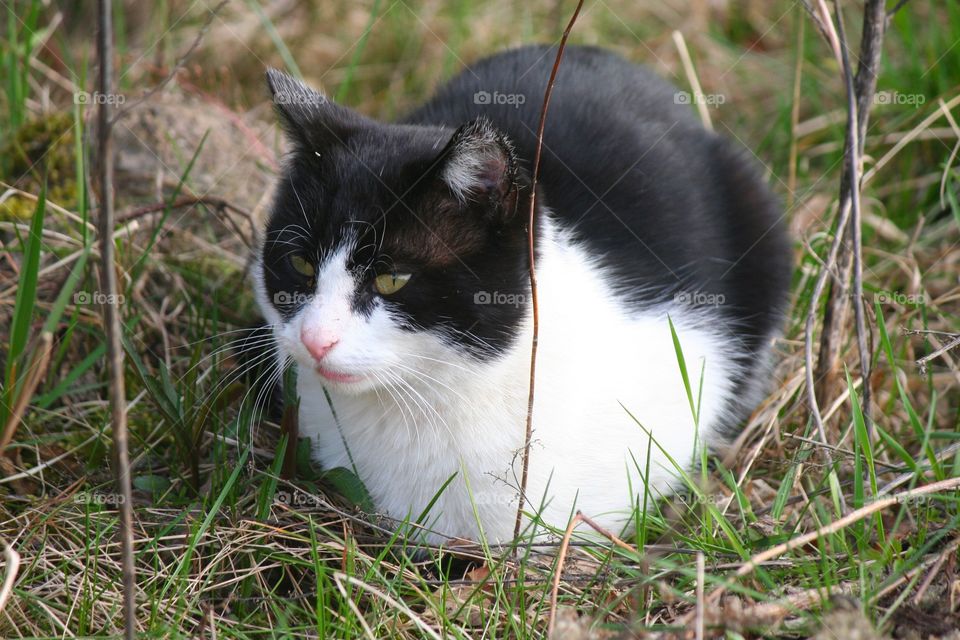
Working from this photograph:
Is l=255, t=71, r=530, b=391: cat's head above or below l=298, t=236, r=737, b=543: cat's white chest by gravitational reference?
above

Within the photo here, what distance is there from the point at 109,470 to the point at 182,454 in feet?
0.54

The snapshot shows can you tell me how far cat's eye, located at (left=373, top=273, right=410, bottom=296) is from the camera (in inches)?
68.9

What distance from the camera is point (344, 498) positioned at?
209cm

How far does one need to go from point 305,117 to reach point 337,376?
0.57 m

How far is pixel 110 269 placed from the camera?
1264 mm

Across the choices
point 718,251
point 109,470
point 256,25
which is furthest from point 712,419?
point 256,25

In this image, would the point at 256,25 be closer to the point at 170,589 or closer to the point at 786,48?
the point at 786,48
